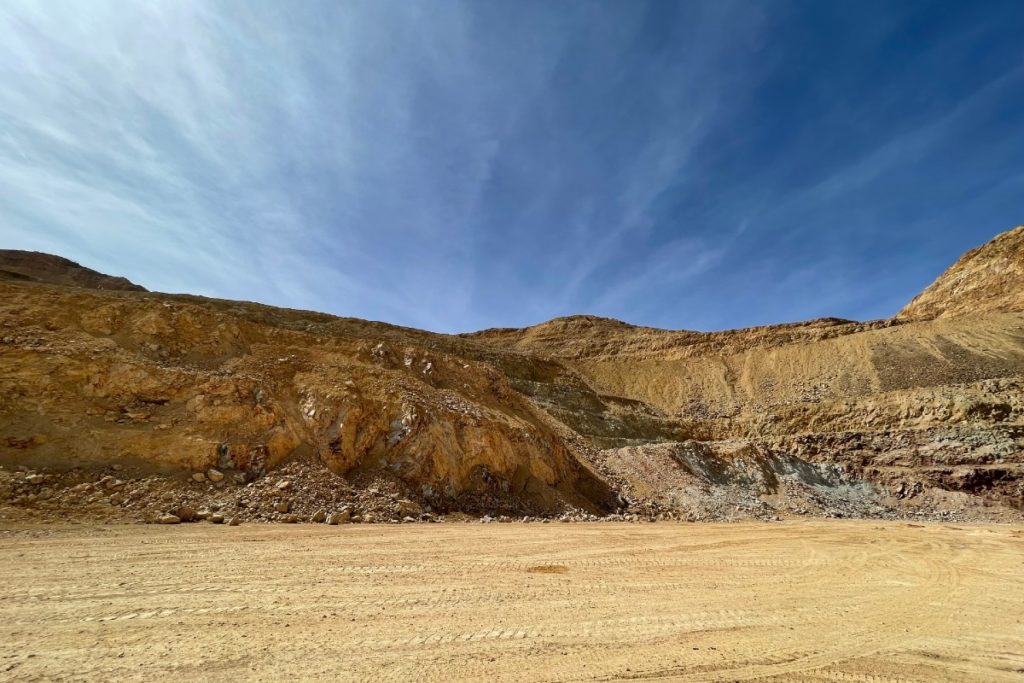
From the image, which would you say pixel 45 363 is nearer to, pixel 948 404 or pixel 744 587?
pixel 744 587

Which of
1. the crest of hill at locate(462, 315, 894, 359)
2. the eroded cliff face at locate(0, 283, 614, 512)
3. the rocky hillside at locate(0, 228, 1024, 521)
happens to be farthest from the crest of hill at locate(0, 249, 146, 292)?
the eroded cliff face at locate(0, 283, 614, 512)

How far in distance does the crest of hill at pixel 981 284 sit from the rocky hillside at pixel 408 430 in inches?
62.6

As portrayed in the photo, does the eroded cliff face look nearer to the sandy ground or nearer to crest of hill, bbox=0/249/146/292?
the sandy ground

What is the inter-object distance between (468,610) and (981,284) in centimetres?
6160

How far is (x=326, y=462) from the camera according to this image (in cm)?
1423

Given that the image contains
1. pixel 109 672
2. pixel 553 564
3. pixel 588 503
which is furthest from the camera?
pixel 588 503

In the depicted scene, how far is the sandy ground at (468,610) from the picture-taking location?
13.9ft

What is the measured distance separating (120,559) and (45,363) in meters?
8.51

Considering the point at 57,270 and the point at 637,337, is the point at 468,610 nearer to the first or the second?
the point at 637,337

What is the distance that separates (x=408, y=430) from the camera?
1578 centimetres

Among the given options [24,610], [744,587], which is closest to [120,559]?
[24,610]

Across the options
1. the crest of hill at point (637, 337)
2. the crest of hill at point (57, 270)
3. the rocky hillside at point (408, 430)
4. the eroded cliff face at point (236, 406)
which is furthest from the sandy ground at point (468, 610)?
the crest of hill at point (57, 270)

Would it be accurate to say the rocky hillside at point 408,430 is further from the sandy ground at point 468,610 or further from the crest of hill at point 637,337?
the crest of hill at point 637,337

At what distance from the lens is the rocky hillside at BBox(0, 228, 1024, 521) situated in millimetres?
11898
